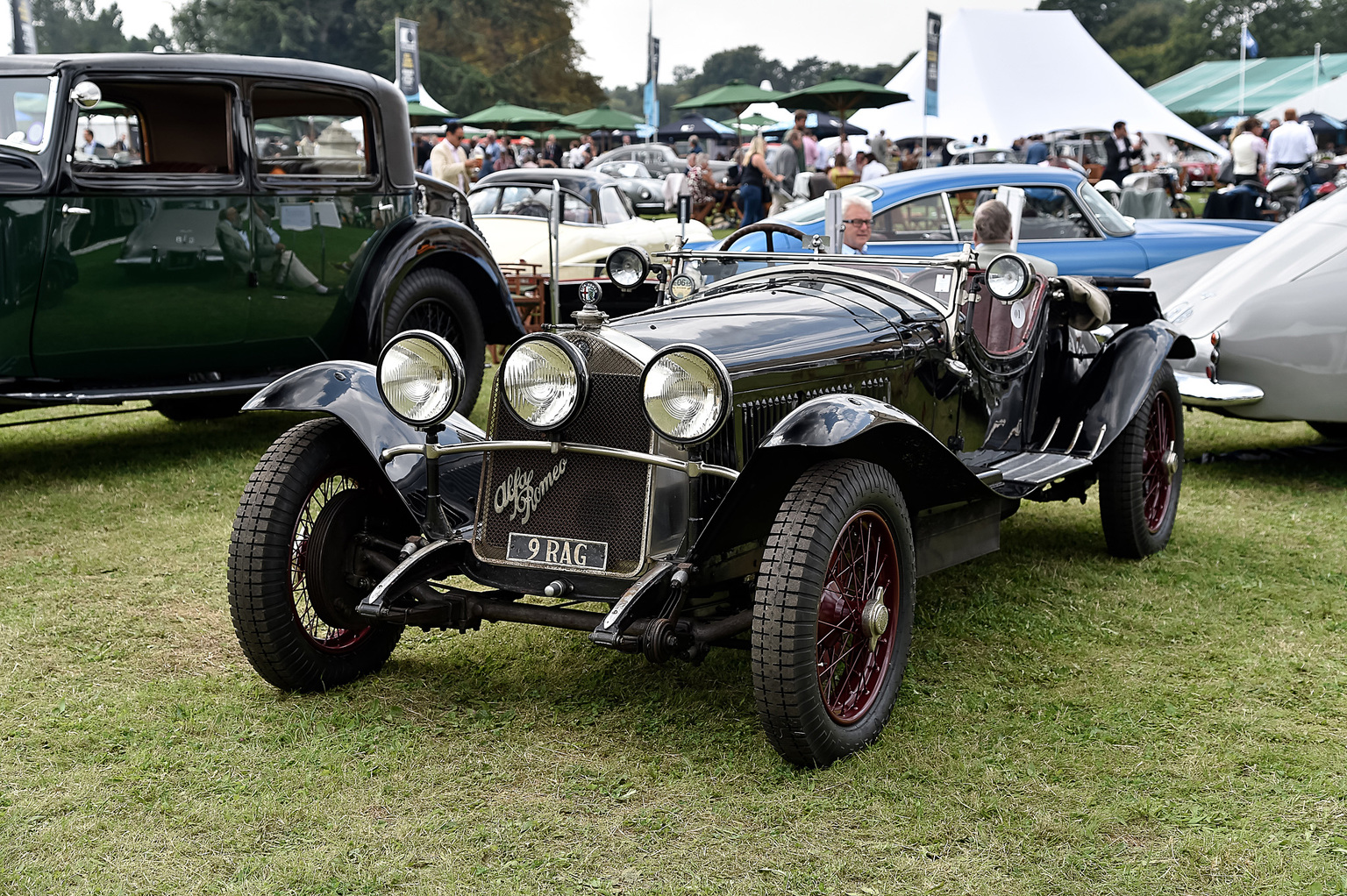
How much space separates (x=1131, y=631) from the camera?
4543 mm

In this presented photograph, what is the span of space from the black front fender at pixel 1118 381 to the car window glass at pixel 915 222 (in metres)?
3.75

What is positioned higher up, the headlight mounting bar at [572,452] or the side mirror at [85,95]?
the side mirror at [85,95]

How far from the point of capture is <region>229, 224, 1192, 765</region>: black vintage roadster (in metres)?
3.33

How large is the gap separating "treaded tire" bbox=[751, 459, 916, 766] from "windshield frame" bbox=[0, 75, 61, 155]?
4.66 meters

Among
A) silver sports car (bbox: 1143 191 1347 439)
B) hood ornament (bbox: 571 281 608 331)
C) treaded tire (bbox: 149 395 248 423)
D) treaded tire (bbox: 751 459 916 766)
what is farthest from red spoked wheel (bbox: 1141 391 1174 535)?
treaded tire (bbox: 149 395 248 423)

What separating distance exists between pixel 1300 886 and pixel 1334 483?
15.0ft

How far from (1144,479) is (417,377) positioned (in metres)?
3.37

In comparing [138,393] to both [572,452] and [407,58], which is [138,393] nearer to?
[572,452]

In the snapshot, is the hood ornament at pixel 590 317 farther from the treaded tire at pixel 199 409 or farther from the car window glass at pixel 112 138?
the treaded tire at pixel 199 409

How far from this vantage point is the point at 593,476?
142 inches

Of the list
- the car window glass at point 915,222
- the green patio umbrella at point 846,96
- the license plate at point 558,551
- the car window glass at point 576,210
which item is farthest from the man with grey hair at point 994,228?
the green patio umbrella at point 846,96

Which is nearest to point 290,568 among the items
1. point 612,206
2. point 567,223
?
point 567,223

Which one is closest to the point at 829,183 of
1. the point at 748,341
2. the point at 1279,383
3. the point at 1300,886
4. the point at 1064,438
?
the point at 1279,383

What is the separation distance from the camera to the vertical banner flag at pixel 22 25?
49.0 ft
